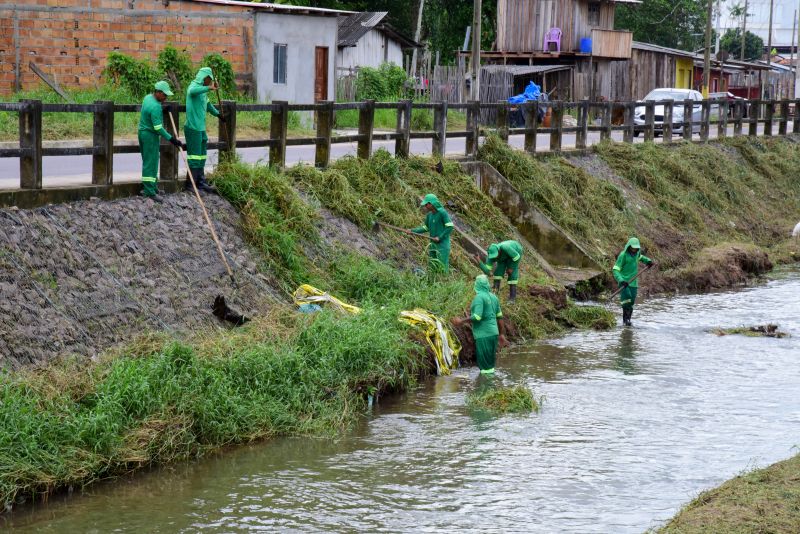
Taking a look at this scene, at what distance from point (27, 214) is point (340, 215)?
560cm

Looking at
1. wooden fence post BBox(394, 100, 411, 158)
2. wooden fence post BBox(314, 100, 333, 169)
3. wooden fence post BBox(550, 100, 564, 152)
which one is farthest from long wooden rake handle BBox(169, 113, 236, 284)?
wooden fence post BBox(550, 100, 564, 152)

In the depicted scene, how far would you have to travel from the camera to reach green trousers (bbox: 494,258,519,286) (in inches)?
649

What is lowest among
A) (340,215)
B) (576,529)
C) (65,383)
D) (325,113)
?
(576,529)

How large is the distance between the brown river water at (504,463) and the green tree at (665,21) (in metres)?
59.9

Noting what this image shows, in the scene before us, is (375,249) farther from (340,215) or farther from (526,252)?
(526,252)

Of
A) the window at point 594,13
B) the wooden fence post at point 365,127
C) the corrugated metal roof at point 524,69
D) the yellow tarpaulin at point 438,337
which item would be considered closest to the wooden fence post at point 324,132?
the wooden fence post at point 365,127

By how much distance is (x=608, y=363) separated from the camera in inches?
581

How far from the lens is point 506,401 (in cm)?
1233

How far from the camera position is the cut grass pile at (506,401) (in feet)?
40.1

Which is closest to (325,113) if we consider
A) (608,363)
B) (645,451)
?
(608,363)

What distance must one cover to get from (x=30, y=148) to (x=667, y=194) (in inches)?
665

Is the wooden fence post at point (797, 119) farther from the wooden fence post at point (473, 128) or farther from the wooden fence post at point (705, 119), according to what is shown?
the wooden fence post at point (473, 128)

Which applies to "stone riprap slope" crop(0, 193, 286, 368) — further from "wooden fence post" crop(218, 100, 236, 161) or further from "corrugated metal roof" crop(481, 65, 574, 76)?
"corrugated metal roof" crop(481, 65, 574, 76)

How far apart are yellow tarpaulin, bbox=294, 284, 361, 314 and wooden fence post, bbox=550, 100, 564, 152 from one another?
440 inches
